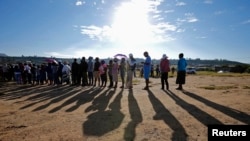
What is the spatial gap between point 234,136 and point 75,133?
3.32 meters

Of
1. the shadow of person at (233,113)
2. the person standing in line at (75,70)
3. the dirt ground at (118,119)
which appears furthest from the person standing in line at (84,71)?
the shadow of person at (233,113)

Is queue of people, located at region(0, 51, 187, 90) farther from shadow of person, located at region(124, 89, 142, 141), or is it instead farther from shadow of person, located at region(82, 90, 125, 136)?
shadow of person, located at region(82, 90, 125, 136)

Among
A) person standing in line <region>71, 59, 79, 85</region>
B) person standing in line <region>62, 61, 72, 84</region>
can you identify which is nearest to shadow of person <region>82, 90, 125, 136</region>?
person standing in line <region>71, 59, 79, 85</region>

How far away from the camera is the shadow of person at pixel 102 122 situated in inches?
259

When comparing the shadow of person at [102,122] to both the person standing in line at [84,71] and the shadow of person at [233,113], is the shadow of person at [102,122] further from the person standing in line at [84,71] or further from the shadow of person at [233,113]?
the person standing in line at [84,71]

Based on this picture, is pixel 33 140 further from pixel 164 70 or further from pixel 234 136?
pixel 164 70

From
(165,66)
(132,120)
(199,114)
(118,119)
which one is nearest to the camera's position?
(132,120)

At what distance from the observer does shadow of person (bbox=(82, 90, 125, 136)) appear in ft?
21.6

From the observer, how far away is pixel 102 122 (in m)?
7.38

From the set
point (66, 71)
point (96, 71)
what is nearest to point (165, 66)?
point (96, 71)

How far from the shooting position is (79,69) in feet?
61.3

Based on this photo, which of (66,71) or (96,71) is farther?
(66,71)

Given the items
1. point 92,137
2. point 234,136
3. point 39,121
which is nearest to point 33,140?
point 92,137

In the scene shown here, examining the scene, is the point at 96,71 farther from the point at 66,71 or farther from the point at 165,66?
the point at 165,66
